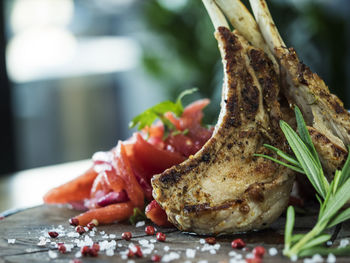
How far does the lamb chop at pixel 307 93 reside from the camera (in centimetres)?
236

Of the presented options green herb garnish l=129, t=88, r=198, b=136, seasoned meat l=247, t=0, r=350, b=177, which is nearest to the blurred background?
green herb garnish l=129, t=88, r=198, b=136

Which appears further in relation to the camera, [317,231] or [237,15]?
[237,15]

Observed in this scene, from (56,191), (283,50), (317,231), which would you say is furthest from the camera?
(56,191)

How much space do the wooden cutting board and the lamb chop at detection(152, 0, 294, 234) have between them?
0.25 feet

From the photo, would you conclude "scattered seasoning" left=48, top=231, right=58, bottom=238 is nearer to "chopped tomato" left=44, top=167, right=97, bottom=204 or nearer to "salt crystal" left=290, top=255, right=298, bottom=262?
"chopped tomato" left=44, top=167, right=97, bottom=204

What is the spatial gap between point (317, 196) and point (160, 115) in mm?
1314

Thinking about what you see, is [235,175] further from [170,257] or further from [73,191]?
[73,191]

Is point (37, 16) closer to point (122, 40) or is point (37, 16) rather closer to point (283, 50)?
point (122, 40)

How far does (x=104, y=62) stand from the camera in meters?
9.78

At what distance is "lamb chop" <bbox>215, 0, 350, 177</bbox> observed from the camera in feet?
7.73

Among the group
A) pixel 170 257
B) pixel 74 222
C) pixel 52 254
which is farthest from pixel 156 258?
pixel 74 222

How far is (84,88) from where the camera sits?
9.41 m

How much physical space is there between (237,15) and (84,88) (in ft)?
22.9

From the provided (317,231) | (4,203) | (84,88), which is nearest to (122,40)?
(84,88)
